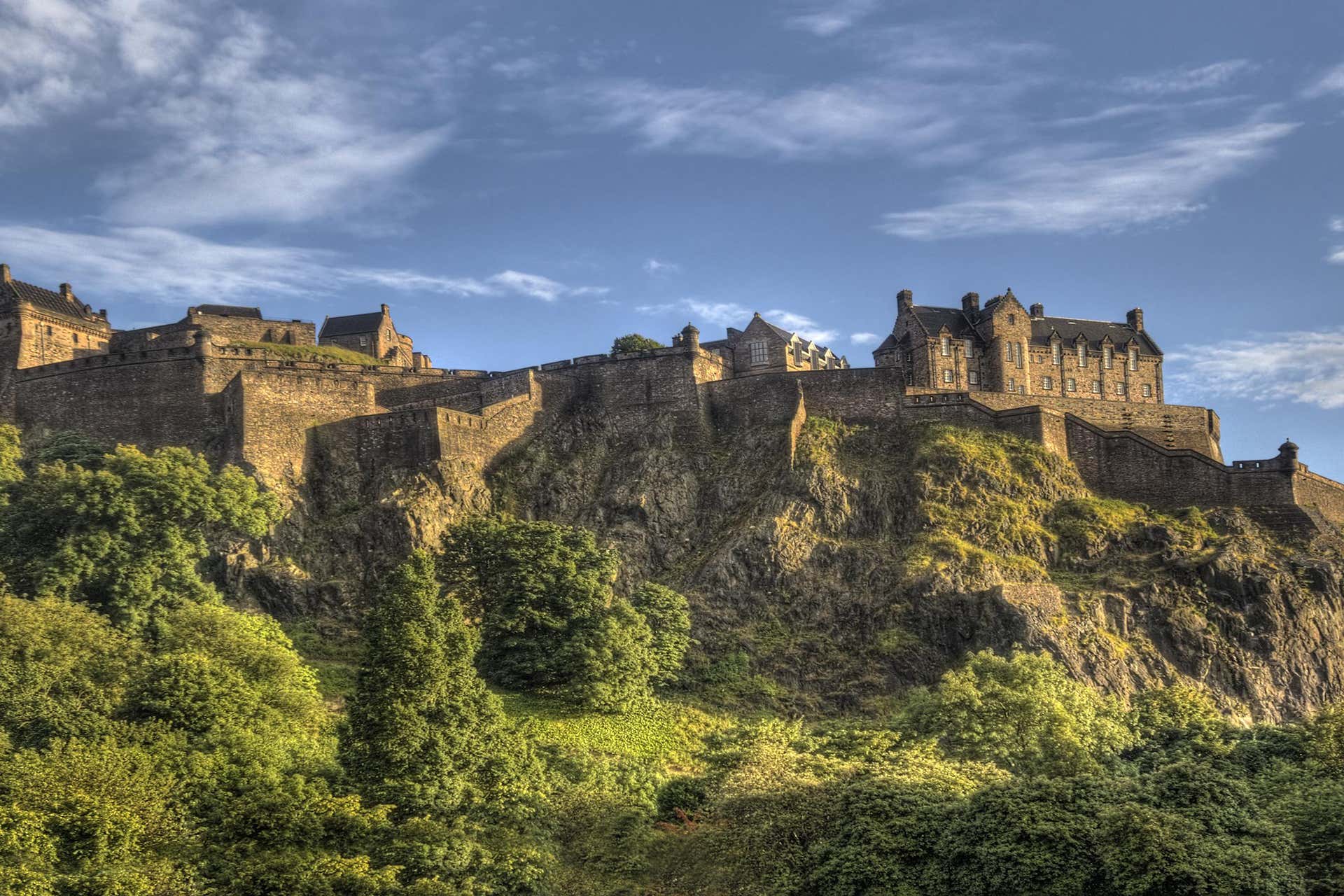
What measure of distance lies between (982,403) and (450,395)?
28.5m

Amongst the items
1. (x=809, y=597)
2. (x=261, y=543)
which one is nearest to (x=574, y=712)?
(x=809, y=597)

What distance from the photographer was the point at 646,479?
73688 mm

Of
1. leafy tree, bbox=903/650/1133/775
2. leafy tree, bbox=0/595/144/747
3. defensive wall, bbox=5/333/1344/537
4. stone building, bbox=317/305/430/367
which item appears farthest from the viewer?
stone building, bbox=317/305/430/367

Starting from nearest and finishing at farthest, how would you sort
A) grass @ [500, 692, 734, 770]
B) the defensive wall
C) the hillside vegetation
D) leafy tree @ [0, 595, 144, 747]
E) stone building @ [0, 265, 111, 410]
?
the hillside vegetation < leafy tree @ [0, 595, 144, 747] < grass @ [500, 692, 734, 770] < the defensive wall < stone building @ [0, 265, 111, 410]

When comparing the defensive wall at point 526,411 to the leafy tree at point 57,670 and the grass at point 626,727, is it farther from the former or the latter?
the leafy tree at point 57,670

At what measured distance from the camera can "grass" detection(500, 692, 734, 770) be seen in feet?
185

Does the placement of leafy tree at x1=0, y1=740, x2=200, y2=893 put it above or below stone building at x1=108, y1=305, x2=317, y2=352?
below

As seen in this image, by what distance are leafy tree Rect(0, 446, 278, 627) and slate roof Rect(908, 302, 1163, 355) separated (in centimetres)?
4363

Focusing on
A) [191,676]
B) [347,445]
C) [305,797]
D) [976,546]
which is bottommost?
[305,797]

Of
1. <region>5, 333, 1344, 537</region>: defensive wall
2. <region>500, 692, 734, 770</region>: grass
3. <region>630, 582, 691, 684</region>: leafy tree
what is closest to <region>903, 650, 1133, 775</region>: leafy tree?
<region>500, 692, 734, 770</region>: grass

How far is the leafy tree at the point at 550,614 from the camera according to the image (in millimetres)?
59844

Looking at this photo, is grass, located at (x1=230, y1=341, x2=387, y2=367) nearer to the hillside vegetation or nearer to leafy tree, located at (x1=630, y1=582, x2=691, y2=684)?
the hillside vegetation

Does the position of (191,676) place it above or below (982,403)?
below

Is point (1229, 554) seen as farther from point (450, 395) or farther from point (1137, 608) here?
point (450, 395)
